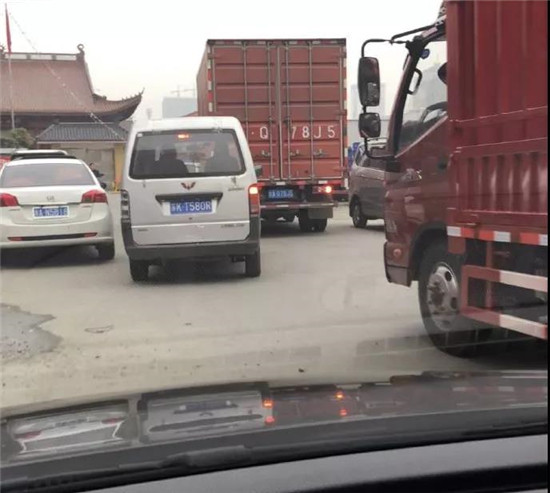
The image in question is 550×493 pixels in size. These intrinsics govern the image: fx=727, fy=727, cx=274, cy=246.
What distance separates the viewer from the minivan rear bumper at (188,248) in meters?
7.50

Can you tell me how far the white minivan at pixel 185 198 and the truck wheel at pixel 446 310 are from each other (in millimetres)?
2845

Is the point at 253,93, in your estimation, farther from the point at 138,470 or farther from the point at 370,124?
the point at 138,470

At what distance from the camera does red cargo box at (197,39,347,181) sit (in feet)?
40.9

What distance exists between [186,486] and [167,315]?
14.8 feet

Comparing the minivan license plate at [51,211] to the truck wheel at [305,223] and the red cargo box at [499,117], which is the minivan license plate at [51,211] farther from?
the red cargo box at [499,117]

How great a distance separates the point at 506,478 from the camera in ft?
6.14

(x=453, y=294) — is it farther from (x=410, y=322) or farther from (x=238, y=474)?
(x=238, y=474)

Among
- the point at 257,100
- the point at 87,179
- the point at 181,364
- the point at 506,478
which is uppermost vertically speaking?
the point at 257,100

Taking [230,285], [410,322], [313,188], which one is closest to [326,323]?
[410,322]

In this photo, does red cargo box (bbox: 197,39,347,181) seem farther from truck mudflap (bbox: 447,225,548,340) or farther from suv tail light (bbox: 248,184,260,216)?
truck mudflap (bbox: 447,225,548,340)

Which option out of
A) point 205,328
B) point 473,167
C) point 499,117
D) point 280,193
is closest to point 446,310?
point 473,167

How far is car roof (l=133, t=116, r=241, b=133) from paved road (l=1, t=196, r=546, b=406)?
1657mm

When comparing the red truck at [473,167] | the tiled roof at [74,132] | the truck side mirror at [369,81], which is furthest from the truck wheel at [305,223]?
the truck side mirror at [369,81]

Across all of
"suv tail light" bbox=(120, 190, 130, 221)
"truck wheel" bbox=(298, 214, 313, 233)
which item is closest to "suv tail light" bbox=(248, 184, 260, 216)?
"suv tail light" bbox=(120, 190, 130, 221)
